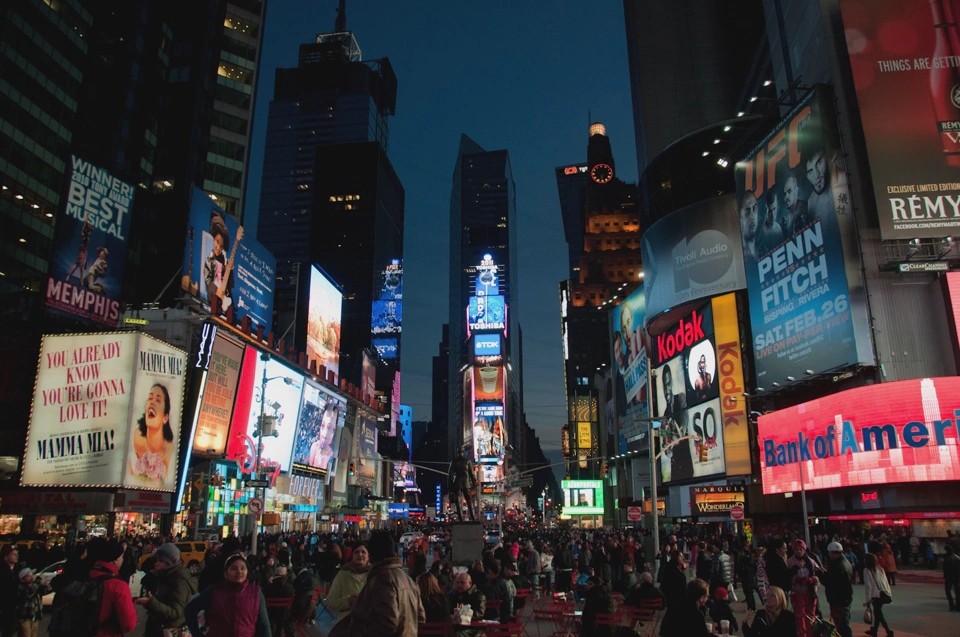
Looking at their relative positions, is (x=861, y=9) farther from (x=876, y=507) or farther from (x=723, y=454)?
(x=723, y=454)

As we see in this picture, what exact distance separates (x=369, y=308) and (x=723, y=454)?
423 feet

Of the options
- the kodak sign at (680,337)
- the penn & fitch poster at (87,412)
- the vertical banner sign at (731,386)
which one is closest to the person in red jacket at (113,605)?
the penn & fitch poster at (87,412)

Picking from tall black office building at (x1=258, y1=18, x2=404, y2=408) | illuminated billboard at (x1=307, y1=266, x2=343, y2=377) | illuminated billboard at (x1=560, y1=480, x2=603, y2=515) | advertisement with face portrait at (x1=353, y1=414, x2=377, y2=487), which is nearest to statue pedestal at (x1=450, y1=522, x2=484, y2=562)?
illuminated billboard at (x1=307, y1=266, x2=343, y2=377)

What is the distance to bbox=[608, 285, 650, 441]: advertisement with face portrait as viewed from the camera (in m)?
64.4

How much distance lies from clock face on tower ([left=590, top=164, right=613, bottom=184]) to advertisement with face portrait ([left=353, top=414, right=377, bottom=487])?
94444mm

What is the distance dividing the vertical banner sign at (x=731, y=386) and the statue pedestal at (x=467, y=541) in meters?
28.9

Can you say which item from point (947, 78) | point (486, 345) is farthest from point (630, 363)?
point (486, 345)

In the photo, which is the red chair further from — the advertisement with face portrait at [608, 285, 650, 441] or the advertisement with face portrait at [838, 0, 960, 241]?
the advertisement with face portrait at [608, 285, 650, 441]

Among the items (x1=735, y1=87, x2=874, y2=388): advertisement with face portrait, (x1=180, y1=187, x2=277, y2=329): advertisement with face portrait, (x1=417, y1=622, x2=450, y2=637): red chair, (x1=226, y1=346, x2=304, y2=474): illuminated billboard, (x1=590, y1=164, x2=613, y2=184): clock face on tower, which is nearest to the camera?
(x1=417, y1=622, x2=450, y2=637): red chair

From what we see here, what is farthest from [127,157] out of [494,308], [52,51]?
[494,308]

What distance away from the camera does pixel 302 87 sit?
19750cm

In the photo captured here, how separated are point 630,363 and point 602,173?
99.0 metres

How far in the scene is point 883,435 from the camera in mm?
31562

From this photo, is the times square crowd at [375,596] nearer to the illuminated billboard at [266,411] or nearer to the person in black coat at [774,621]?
the person in black coat at [774,621]
